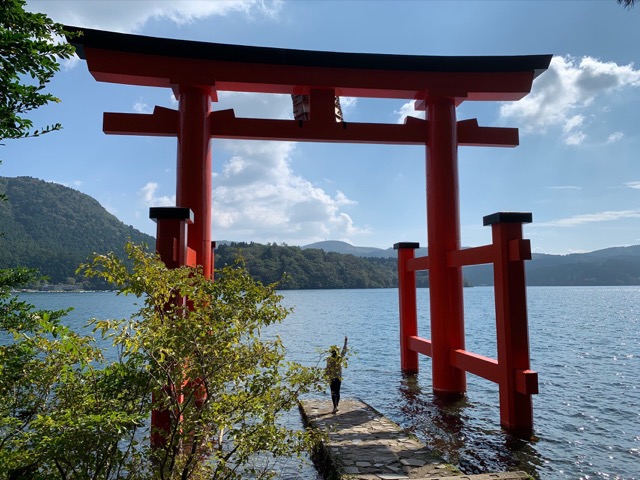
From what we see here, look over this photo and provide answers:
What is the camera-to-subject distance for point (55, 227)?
84.9m

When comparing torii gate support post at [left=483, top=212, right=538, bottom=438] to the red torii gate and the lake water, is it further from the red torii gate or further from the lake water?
the lake water

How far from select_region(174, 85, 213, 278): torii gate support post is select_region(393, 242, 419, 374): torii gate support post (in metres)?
5.11

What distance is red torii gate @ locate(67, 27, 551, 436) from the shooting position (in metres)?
7.51

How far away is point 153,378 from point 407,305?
8.41 metres

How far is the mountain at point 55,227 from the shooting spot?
231 feet

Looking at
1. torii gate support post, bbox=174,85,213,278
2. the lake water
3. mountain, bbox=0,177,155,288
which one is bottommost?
the lake water

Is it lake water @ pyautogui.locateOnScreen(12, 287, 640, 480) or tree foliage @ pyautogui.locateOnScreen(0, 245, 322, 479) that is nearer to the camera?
tree foliage @ pyautogui.locateOnScreen(0, 245, 322, 479)

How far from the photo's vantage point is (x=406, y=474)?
4.86 m

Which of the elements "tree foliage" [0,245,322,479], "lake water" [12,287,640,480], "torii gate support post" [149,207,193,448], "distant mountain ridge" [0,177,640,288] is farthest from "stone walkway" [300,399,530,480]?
"distant mountain ridge" [0,177,640,288]

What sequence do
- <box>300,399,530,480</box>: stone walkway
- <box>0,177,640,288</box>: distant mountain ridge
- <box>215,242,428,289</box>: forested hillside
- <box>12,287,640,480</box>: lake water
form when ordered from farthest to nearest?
1. <box>0,177,640,288</box>: distant mountain ridge
2. <box>215,242,428,289</box>: forested hillside
3. <box>12,287,640,480</box>: lake water
4. <box>300,399,530,480</box>: stone walkway

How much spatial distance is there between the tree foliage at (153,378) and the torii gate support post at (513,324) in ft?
13.7

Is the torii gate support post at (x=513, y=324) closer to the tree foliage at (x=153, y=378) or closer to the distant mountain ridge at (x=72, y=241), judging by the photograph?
the tree foliage at (x=153, y=378)

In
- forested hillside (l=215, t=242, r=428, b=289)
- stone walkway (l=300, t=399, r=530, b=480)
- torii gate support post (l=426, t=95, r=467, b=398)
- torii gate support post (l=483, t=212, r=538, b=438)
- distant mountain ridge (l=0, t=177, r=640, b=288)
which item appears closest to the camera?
stone walkway (l=300, t=399, r=530, b=480)

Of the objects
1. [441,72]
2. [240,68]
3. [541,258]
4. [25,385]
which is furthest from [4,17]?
[541,258]
